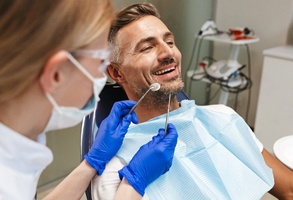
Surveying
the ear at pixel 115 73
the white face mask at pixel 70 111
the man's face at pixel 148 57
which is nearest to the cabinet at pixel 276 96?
the man's face at pixel 148 57

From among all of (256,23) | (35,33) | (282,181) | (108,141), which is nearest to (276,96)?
(256,23)

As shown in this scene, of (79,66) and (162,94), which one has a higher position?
(79,66)

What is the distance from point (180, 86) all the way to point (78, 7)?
0.80m

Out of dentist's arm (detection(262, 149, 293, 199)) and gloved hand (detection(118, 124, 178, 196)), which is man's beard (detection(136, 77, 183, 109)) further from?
dentist's arm (detection(262, 149, 293, 199))

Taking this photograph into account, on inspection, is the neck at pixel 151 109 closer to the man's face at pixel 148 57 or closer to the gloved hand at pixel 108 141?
the man's face at pixel 148 57

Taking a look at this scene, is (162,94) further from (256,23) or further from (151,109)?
(256,23)

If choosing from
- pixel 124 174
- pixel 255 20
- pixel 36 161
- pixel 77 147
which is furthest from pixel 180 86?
pixel 255 20

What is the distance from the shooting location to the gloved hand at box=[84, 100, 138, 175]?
43.4 inches

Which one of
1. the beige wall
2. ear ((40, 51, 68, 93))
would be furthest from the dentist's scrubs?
the beige wall

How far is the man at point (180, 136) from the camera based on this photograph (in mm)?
1104

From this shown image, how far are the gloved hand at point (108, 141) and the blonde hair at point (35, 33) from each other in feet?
1.81

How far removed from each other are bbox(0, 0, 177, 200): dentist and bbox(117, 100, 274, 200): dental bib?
0.52 metres

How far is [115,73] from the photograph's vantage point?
1.43 metres

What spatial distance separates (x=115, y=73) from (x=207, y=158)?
1.88 feet
